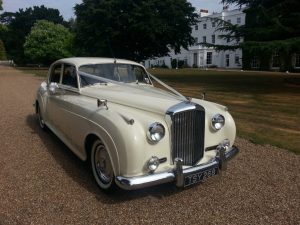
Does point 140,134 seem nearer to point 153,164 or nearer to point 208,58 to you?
point 153,164

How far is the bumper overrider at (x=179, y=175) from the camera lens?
163 inches

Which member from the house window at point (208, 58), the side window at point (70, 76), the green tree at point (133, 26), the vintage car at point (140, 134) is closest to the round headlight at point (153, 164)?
the vintage car at point (140, 134)

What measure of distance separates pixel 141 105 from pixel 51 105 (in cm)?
277

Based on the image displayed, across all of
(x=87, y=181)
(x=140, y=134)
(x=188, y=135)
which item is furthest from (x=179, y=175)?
(x=87, y=181)

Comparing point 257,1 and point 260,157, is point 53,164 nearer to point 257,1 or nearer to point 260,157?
point 260,157

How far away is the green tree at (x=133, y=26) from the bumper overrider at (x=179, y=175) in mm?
25093

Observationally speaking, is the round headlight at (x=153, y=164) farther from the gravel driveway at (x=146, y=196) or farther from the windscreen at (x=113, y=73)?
the windscreen at (x=113, y=73)

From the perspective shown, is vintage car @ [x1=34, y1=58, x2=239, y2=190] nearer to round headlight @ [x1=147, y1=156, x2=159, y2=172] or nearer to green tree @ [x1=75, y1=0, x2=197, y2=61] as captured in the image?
round headlight @ [x1=147, y1=156, x2=159, y2=172]

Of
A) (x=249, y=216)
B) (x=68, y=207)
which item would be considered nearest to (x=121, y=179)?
(x=68, y=207)

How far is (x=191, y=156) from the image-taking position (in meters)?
4.68

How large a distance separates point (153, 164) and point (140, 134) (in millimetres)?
405

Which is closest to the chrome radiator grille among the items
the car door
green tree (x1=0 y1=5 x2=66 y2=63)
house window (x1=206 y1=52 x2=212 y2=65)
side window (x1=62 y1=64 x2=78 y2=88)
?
the car door

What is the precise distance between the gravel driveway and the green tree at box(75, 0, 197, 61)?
79.2ft

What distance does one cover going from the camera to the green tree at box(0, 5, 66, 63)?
239ft
